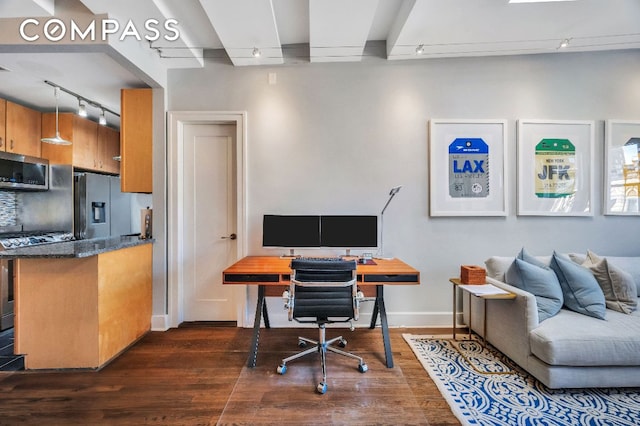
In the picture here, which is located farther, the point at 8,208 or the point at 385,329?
the point at 8,208

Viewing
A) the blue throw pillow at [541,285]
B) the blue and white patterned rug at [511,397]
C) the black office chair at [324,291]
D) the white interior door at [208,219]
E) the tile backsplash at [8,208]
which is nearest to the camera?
the blue and white patterned rug at [511,397]

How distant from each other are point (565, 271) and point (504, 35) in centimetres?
218

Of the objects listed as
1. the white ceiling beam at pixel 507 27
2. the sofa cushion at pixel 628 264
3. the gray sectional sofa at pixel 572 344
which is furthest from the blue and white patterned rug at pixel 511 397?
the white ceiling beam at pixel 507 27

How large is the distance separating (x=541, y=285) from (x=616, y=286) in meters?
0.67

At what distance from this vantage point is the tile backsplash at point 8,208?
3275mm

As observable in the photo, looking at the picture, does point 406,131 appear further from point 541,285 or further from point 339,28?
point 541,285

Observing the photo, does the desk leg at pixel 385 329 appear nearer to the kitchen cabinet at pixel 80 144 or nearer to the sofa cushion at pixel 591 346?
the sofa cushion at pixel 591 346

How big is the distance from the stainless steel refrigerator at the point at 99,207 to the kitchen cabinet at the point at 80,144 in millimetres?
198

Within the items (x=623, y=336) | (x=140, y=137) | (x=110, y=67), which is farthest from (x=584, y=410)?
(x=110, y=67)

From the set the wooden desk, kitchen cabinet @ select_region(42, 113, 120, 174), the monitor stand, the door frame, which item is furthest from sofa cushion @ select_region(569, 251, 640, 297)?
kitchen cabinet @ select_region(42, 113, 120, 174)

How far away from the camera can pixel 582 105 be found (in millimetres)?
2850

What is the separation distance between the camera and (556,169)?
9.26 ft

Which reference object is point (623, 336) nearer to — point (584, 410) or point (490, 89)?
point (584, 410)

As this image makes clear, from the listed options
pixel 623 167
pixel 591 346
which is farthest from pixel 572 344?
pixel 623 167
